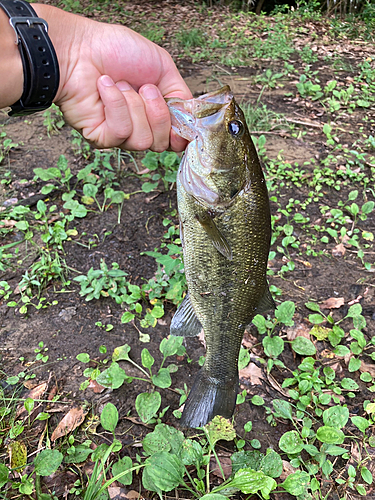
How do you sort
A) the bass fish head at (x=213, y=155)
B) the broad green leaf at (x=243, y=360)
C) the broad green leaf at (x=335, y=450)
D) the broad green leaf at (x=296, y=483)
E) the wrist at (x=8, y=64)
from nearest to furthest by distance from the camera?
the wrist at (x=8, y=64), the bass fish head at (x=213, y=155), the broad green leaf at (x=296, y=483), the broad green leaf at (x=335, y=450), the broad green leaf at (x=243, y=360)

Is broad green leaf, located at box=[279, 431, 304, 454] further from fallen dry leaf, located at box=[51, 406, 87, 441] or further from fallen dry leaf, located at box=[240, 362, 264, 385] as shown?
fallen dry leaf, located at box=[51, 406, 87, 441]

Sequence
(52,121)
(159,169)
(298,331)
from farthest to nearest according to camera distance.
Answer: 1. (52,121)
2. (159,169)
3. (298,331)

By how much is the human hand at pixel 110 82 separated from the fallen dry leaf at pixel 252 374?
1.72 m

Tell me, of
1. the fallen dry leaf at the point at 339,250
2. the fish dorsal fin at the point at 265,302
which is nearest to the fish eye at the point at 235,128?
the fish dorsal fin at the point at 265,302

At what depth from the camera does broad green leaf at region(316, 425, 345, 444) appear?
2.12 meters

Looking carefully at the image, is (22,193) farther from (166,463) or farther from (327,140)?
(327,140)

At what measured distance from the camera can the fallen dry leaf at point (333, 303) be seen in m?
3.12

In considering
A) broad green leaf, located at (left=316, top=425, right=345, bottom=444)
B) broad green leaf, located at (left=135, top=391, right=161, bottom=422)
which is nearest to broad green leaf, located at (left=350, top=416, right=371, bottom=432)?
broad green leaf, located at (left=316, top=425, right=345, bottom=444)

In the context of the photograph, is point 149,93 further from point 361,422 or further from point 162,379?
point 361,422

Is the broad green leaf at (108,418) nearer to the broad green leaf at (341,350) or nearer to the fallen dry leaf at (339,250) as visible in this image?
the broad green leaf at (341,350)

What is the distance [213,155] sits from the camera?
173 cm

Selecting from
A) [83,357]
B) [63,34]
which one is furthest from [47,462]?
[63,34]

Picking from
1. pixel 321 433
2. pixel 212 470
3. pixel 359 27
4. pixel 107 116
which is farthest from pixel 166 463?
pixel 359 27

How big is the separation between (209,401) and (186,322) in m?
0.47
